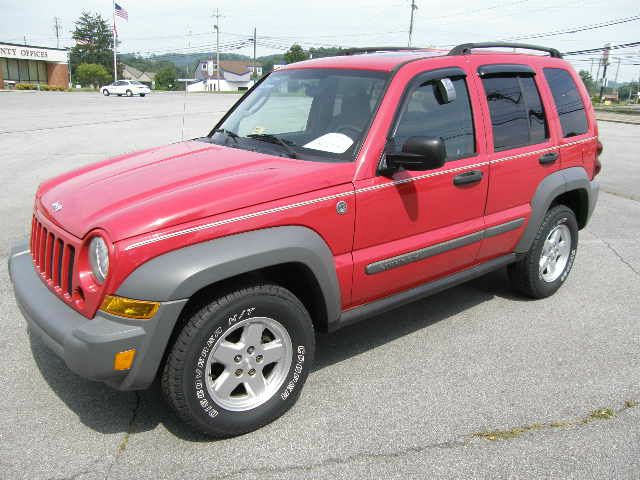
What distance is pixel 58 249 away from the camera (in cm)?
295

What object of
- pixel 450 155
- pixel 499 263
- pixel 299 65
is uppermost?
pixel 299 65

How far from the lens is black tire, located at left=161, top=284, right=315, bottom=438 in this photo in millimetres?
2734

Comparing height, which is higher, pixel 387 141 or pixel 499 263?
pixel 387 141

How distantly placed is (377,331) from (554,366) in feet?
3.92

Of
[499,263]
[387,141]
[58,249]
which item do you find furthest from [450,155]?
[58,249]

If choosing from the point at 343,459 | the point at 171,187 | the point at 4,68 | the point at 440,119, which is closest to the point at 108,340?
the point at 171,187

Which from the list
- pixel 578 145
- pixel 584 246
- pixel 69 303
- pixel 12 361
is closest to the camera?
pixel 69 303

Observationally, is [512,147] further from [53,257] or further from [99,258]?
[53,257]

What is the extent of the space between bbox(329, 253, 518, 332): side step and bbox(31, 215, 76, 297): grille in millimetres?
1400

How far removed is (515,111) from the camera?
4211 millimetres

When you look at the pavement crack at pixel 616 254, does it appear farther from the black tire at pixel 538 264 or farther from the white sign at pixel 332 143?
the white sign at pixel 332 143

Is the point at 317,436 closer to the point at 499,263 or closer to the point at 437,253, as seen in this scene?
the point at 437,253

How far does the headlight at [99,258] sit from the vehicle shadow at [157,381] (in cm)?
93

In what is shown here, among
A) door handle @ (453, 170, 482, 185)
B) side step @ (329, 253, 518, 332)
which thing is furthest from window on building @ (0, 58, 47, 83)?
door handle @ (453, 170, 482, 185)
